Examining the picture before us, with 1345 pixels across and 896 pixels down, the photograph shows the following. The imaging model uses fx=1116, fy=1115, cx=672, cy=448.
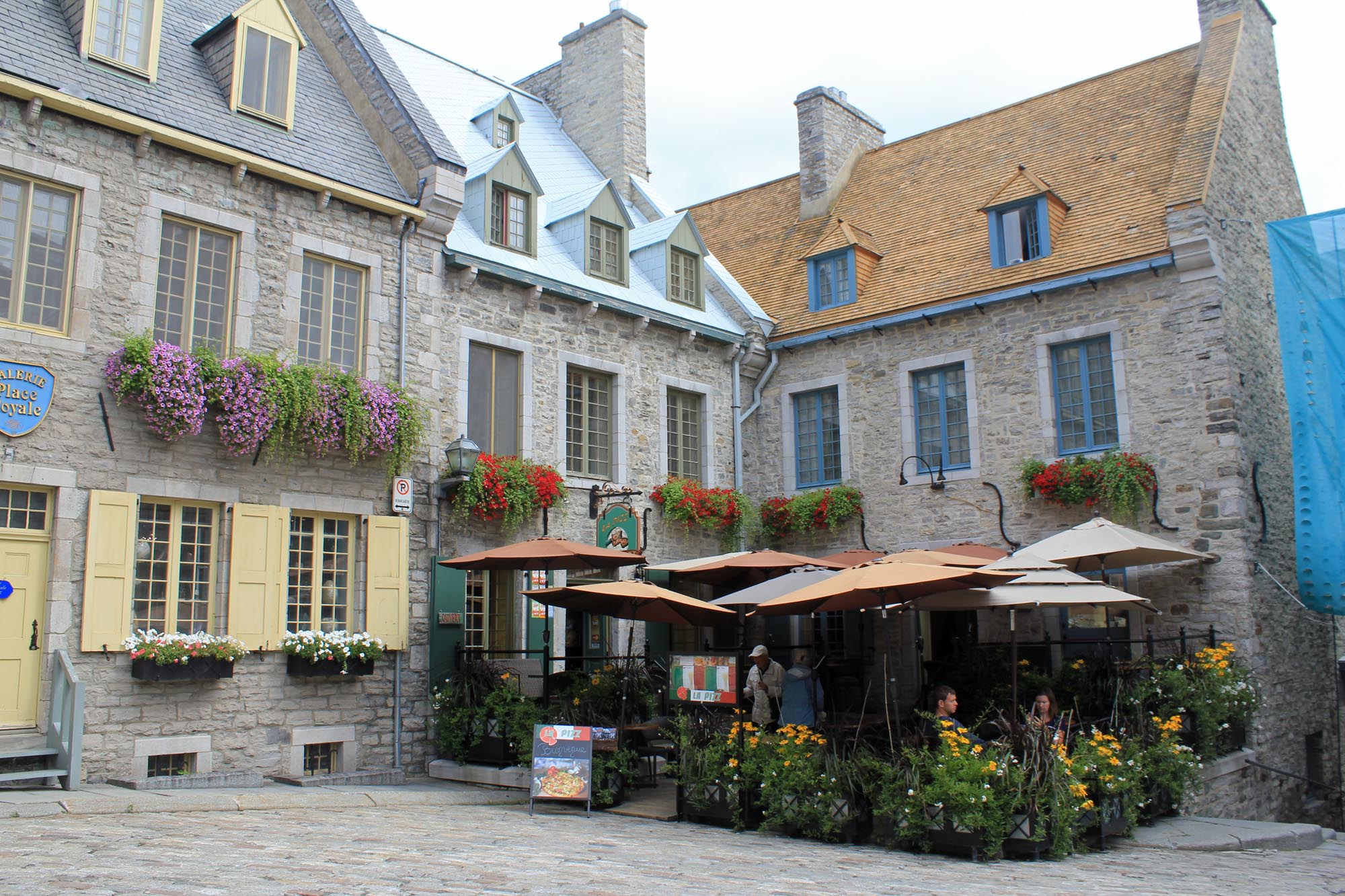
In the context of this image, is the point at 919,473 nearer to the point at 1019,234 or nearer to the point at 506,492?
the point at 1019,234

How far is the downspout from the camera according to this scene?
11156 millimetres

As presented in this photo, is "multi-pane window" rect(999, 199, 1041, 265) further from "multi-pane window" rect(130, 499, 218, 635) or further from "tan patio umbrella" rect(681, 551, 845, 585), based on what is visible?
"multi-pane window" rect(130, 499, 218, 635)

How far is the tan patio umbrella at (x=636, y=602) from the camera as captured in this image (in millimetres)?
10148

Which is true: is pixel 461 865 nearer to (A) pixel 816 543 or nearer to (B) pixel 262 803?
(B) pixel 262 803

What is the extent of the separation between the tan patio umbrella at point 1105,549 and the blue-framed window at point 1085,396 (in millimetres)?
1634

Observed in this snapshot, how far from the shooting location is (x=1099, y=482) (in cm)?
1309

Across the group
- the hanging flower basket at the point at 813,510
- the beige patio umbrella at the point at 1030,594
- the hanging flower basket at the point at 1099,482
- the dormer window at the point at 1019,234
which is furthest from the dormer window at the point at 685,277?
the beige patio umbrella at the point at 1030,594

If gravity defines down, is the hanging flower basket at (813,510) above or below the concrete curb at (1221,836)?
above

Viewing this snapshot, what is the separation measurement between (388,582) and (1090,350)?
886 centimetres

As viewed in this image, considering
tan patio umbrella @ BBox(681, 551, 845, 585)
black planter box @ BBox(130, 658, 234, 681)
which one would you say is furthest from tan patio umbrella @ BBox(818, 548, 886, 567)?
black planter box @ BBox(130, 658, 234, 681)

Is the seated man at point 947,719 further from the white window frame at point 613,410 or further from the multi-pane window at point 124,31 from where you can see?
the multi-pane window at point 124,31

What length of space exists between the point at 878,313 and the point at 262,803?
33.4 ft

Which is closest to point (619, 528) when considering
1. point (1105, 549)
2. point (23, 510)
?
point (1105, 549)

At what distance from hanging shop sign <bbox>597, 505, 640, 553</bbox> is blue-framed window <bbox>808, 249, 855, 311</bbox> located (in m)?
4.76
